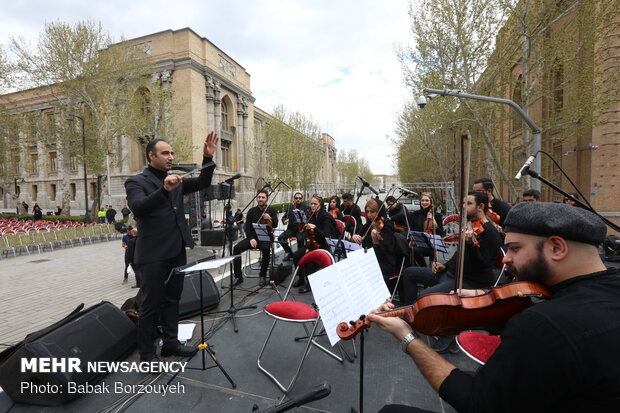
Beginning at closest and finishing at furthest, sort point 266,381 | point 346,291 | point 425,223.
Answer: point 346,291 < point 266,381 < point 425,223

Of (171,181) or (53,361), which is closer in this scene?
(53,361)

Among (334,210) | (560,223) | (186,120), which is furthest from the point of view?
(186,120)

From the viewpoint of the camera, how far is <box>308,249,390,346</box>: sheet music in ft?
6.45

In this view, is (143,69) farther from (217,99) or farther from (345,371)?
(345,371)

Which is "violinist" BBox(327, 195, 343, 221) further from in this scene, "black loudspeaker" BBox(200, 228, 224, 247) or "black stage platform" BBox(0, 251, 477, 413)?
"black stage platform" BBox(0, 251, 477, 413)

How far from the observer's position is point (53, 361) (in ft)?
8.20

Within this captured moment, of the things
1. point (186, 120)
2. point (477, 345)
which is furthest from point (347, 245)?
point (186, 120)

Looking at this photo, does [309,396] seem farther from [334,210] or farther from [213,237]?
[213,237]

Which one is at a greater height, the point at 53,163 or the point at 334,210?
the point at 53,163

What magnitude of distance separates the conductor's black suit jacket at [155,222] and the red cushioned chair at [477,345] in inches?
106

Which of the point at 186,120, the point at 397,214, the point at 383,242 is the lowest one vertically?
the point at 383,242

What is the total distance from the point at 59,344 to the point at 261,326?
222cm

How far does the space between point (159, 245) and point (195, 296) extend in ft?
5.76

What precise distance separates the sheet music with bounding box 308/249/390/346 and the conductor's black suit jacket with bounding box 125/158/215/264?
1.73 meters
